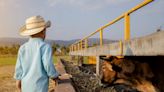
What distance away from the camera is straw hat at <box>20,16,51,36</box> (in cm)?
482

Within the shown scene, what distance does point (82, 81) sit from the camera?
11188 mm

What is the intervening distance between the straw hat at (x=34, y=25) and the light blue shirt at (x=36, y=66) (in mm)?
100

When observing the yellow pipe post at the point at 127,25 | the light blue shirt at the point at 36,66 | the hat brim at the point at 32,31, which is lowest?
the light blue shirt at the point at 36,66

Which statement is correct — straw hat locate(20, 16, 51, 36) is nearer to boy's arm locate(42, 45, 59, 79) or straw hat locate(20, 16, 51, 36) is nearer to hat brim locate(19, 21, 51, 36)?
hat brim locate(19, 21, 51, 36)

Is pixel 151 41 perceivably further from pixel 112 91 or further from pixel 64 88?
pixel 112 91

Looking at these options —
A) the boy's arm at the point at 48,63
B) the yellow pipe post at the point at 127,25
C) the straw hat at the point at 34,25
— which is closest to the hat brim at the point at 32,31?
the straw hat at the point at 34,25

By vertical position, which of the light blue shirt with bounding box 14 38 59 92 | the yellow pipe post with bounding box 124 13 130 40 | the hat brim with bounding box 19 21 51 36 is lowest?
the light blue shirt with bounding box 14 38 59 92

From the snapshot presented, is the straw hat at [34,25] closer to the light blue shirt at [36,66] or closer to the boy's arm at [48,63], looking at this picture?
the light blue shirt at [36,66]

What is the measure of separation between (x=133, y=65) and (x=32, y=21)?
377cm

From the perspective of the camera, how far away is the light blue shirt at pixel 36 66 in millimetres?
4652

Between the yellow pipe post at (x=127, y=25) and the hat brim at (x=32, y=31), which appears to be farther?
the yellow pipe post at (x=127, y=25)

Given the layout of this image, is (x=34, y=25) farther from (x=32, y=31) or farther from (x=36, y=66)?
(x=36, y=66)

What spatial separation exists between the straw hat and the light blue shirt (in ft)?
0.33

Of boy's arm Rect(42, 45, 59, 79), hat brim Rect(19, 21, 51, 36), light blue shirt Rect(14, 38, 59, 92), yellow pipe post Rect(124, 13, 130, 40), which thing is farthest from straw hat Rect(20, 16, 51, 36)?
yellow pipe post Rect(124, 13, 130, 40)
